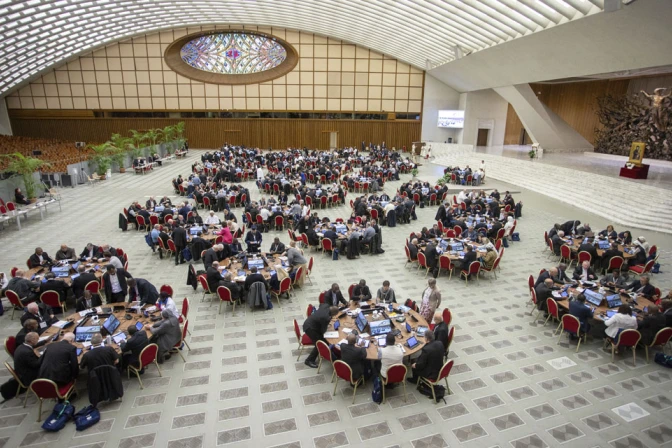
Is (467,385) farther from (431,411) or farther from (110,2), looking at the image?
(110,2)

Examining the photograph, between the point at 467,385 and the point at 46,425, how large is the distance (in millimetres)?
6076

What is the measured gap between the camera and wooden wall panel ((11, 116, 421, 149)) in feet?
122

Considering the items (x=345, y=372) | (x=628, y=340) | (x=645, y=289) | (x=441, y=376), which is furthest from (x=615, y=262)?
(x=345, y=372)

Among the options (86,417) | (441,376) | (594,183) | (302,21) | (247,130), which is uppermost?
(302,21)

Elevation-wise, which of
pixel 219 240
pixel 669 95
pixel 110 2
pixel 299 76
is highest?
pixel 110 2

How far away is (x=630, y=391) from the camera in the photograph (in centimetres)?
620

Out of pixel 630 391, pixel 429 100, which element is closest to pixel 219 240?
pixel 630 391

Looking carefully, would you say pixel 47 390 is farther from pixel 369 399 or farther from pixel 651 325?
pixel 651 325

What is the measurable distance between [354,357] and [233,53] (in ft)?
123

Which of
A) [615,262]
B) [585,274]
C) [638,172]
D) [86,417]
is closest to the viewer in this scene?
[86,417]

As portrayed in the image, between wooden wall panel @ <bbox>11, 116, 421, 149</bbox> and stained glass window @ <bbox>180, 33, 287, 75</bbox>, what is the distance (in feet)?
16.0

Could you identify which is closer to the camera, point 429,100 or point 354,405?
point 354,405

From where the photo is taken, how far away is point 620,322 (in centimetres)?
682

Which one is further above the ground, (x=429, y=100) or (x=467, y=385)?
(x=429, y=100)
